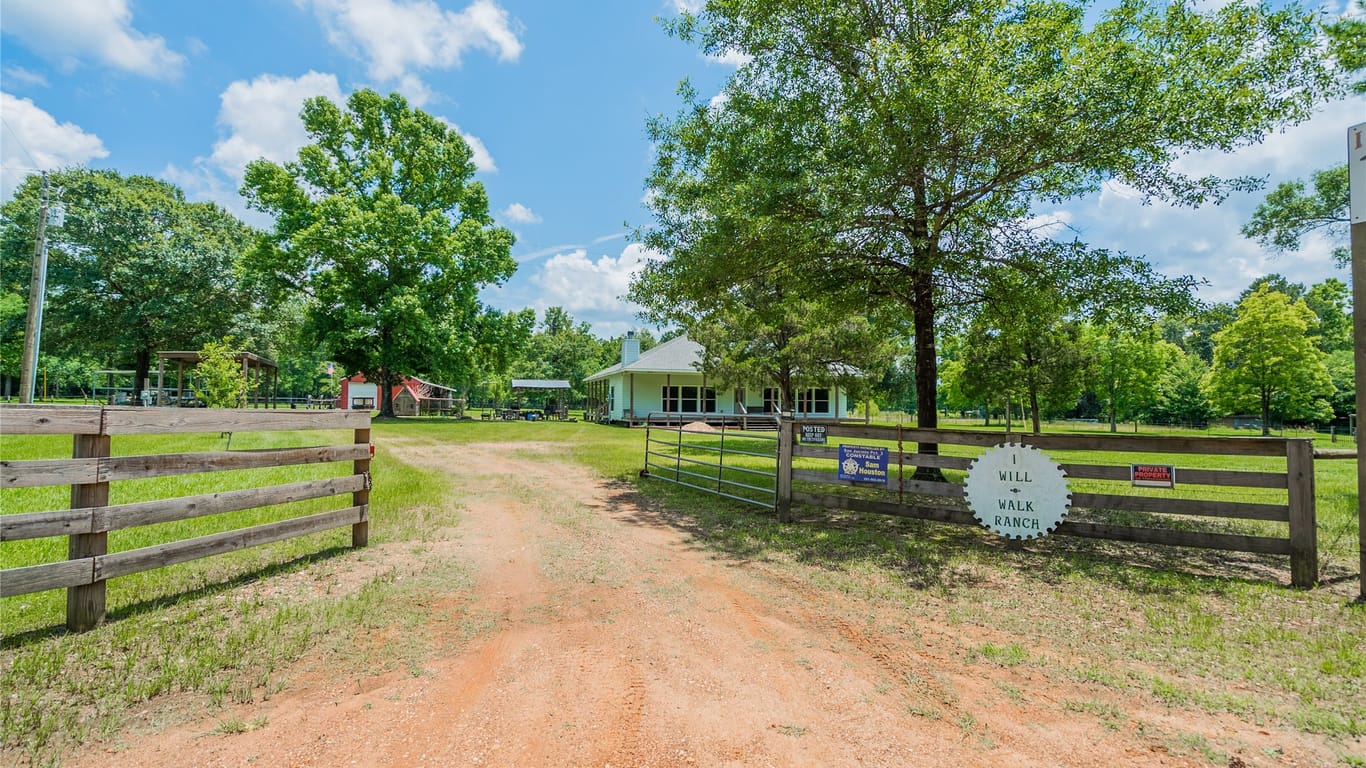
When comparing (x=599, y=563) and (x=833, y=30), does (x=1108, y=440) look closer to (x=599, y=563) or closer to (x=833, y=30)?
(x=599, y=563)

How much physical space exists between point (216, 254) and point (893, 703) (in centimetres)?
4161

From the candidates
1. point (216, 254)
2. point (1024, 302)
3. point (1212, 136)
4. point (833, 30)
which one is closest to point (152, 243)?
point (216, 254)

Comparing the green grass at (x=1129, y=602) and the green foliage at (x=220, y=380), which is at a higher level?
the green foliage at (x=220, y=380)

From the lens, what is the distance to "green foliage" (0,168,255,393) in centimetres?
3136

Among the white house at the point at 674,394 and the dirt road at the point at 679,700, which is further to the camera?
the white house at the point at 674,394

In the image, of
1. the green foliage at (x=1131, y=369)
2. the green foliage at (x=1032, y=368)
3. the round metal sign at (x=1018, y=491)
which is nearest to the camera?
the round metal sign at (x=1018, y=491)

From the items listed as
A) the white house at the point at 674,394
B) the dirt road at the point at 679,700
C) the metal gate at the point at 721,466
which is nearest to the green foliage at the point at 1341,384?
the white house at the point at 674,394

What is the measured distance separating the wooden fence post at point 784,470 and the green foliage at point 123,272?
3582 cm

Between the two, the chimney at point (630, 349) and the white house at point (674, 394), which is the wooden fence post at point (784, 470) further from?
the chimney at point (630, 349)

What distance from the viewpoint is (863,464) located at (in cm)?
731

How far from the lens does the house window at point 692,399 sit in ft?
110

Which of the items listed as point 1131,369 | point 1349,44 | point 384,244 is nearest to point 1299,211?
point 1349,44

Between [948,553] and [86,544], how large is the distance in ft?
23.9

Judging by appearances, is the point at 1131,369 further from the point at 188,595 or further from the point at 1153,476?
the point at 188,595
